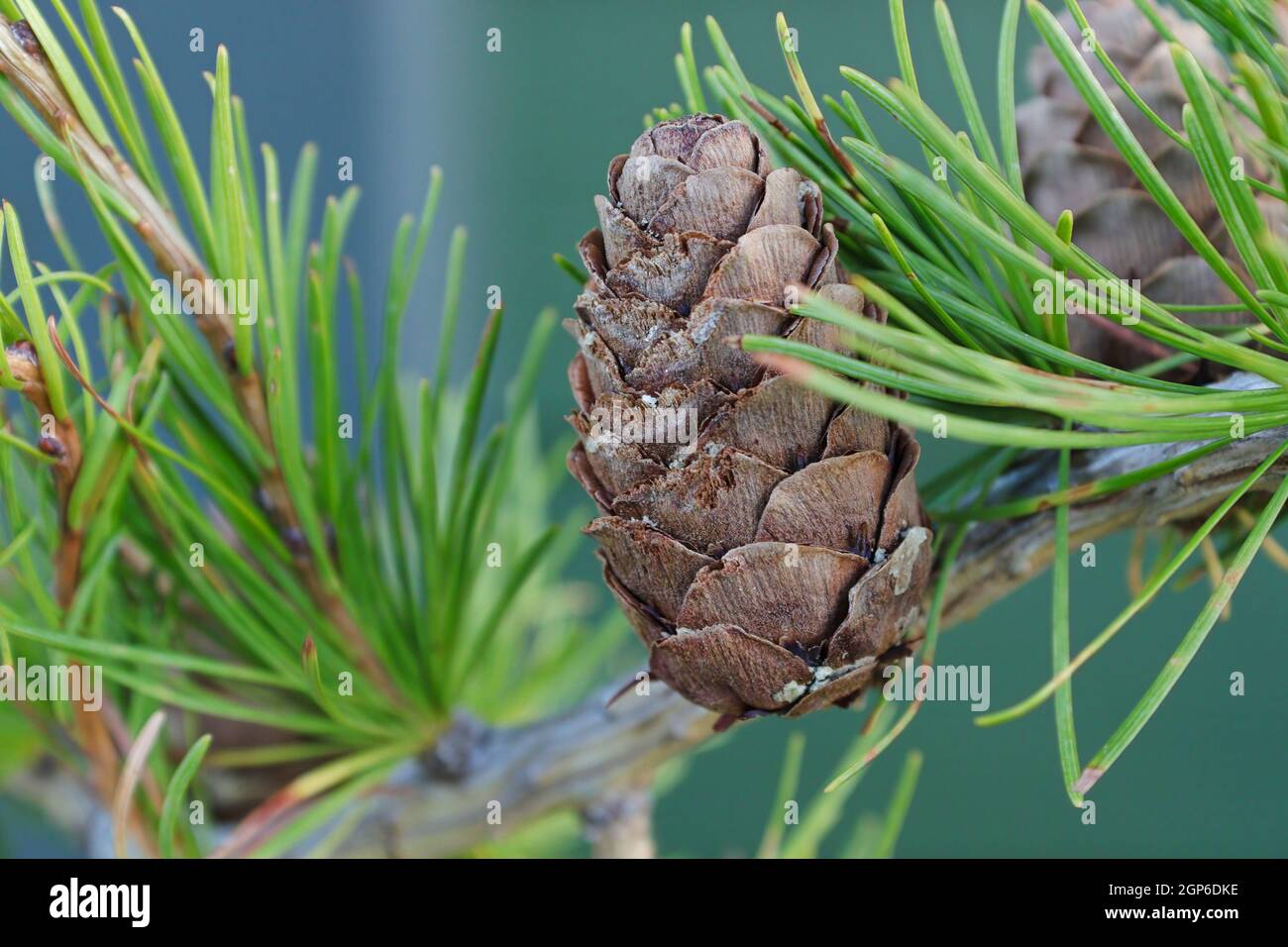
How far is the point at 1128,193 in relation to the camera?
0.18m

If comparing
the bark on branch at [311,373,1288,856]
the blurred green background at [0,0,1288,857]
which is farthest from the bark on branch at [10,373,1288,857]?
the blurred green background at [0,0,1288,857]

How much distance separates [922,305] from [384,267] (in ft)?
2.14

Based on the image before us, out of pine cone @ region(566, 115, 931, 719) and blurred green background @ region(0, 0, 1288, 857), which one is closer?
pine cone @ region(566, 115, 931, 719)

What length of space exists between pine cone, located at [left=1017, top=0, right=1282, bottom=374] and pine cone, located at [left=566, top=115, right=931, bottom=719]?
6 centimetres

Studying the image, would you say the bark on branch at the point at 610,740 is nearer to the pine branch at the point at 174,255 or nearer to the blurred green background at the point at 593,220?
the pine branch at the point at 174,255

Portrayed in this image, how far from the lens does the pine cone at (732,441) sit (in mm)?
141

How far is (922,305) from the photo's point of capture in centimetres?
17

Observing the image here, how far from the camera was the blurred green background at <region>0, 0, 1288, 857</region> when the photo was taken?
68cm

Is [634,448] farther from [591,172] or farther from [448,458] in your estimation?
[591,172]

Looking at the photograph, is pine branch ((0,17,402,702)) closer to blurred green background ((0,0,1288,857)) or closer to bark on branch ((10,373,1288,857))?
bark on branch ((10,373,1288,857))

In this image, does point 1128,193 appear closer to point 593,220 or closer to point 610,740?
point 610,740

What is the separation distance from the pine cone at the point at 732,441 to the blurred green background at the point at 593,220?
56cm

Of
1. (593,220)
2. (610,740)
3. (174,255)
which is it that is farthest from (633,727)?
(593,220)
